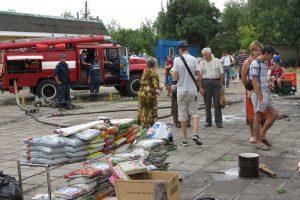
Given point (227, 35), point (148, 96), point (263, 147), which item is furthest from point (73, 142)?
point (227, 35)

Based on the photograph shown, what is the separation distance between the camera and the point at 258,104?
28.5 ft

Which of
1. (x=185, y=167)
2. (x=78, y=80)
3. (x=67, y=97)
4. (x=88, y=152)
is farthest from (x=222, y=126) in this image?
(x=78, y=80)

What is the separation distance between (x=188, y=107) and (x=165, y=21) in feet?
135

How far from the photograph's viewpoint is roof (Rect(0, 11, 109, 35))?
113ft

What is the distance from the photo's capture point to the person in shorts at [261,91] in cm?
858

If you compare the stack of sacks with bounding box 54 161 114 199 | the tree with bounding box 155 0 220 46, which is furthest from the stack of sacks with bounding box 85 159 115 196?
the tree with bounding box 155 0 220 46

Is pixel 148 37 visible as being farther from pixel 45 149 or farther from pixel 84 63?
pixel 45 149

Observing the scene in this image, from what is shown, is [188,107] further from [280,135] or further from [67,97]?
[67,97]

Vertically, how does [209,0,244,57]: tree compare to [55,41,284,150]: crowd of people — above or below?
above

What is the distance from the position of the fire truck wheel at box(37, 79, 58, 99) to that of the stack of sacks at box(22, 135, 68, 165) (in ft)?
44.5

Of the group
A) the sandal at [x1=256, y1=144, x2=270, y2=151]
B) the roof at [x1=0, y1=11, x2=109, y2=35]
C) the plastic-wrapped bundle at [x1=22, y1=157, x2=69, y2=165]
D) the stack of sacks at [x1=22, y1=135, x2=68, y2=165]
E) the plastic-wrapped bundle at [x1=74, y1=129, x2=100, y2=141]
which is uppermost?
the roof at [x1=0, y1=11, x2=109, y2=35]

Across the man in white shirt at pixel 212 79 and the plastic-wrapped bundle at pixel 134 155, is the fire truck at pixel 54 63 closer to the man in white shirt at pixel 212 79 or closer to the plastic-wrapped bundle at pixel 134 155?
the man in white shirt at pixel 212 79

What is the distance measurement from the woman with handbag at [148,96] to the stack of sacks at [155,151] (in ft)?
10.4

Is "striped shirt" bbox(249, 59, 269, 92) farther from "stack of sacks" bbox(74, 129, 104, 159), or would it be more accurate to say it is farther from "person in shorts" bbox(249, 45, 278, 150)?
"stack of sacks" bbox(74, 129, 104, 159)
